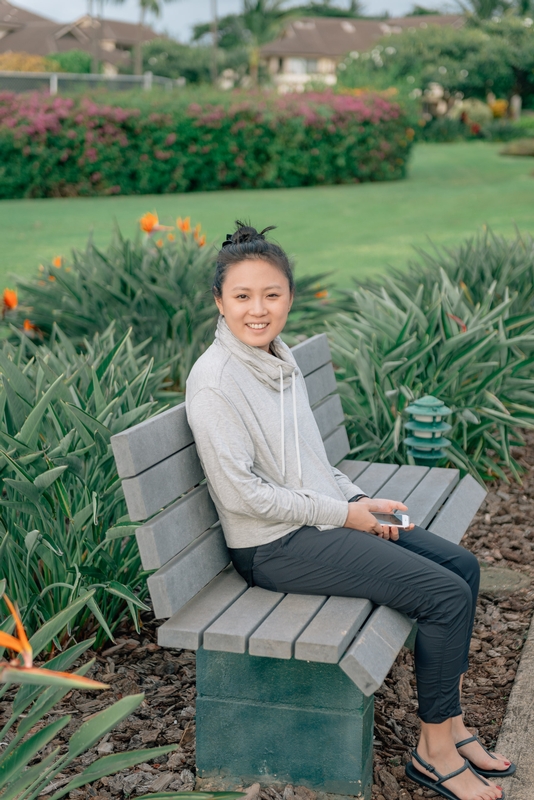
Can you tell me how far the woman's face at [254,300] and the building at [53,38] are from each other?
64930mm

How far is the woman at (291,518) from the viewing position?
7.73 ft

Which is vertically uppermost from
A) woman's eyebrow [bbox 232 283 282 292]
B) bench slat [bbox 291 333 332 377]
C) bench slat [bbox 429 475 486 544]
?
woman's eyebrow [bbox 232 283 282 292]

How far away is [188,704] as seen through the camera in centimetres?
276

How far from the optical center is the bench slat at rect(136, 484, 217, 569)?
224 cm

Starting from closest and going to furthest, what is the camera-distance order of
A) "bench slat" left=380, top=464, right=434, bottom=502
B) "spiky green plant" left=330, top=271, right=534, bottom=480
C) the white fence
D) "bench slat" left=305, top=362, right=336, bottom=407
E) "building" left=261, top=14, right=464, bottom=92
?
1. "bench slat" left=380, top=464, right=434, bottom=502
2. "bench slat" left=305, top=362, right=336, bottom=407
3. "spiky green plant" left=330, top=271, right=534, bottom=480
4. the white fence
5. "building" left=261, top=14, right=464, bottom=92

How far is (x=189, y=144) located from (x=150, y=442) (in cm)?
1854

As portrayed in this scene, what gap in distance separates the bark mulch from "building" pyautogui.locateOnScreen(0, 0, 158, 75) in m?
64.8

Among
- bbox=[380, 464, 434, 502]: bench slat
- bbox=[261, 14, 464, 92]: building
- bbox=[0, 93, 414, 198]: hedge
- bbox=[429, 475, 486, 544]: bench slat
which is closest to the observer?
bbox=[429, 475, 486, 544]: bench slat

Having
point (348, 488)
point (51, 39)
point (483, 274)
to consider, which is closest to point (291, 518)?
point (348, 488)

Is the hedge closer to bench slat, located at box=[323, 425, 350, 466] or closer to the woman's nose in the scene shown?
bench slat, located at box=[323, 425, 350, 466]

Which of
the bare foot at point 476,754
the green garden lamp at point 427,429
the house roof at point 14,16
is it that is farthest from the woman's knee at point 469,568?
the house roof at point 14,16

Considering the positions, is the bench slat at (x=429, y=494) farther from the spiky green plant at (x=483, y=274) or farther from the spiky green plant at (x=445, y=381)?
the spiky green plant at (x=483, y=274)

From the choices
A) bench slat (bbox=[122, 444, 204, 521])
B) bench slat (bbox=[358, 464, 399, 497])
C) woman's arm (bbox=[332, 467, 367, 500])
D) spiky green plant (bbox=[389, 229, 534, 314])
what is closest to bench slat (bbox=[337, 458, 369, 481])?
bench slat (bbox=[358, 464, 399, 497])

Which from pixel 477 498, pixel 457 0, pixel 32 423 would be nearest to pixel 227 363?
pixel 32 423
